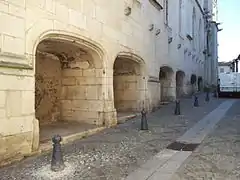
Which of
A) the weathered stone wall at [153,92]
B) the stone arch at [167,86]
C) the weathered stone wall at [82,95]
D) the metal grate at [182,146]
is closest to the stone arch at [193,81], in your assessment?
the stone arch at [167,86]

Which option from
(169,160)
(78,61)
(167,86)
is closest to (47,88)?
(78,61)

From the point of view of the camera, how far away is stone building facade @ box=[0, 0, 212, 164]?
555 centimetres

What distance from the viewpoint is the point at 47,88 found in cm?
977

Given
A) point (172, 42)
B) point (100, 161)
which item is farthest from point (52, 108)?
point (172, 42)

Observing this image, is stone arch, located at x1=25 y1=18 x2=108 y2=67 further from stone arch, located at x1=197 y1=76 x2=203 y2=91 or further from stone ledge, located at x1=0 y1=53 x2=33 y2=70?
stone arch, located at x1=197 y1=76 x2=203 y2=91

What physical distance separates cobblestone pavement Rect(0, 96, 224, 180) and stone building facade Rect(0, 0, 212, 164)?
1.88 ft

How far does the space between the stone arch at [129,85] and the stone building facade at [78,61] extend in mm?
42

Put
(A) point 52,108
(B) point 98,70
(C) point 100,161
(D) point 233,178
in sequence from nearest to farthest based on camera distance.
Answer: (D) point 233,178, (C) point 100,161, (B) point 98,70, (A) point 52,108

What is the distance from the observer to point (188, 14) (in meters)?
23.6

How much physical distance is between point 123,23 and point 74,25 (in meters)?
3.37

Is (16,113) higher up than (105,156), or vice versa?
(16,113)

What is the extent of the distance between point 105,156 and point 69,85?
14.8ft

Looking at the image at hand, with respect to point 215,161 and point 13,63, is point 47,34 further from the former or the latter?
point 215,161

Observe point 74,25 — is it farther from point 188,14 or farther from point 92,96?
point 188,14
